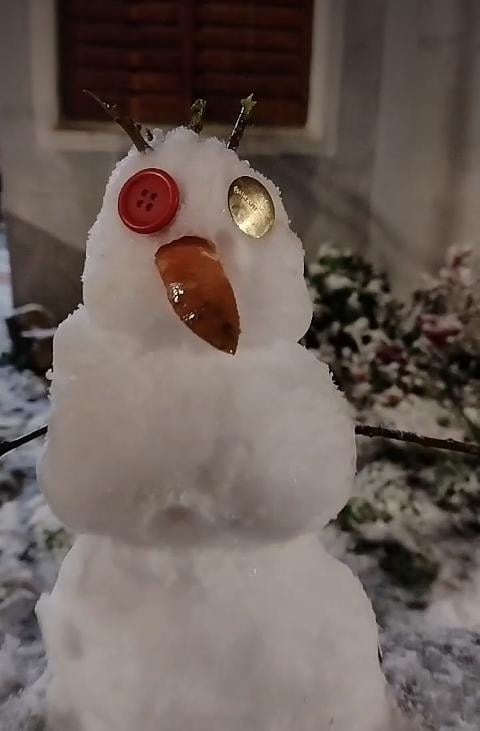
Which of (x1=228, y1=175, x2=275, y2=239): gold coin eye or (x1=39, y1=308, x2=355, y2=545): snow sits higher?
(x1=228, y1=175, x2=275, y2=239): gold coin eye

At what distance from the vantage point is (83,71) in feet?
6.70

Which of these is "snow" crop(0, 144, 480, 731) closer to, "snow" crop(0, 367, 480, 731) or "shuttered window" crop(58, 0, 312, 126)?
"snow" crop(0, 367, 480, 731)

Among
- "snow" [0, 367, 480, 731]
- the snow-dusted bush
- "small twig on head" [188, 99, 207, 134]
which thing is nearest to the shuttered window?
the snow-dusted bush

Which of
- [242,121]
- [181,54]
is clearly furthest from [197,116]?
[181,54]

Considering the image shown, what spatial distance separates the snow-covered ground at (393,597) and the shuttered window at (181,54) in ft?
3.25

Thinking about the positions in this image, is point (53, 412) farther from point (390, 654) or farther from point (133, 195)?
point (390, 654)

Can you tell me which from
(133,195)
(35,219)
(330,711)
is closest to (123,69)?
(35,219)

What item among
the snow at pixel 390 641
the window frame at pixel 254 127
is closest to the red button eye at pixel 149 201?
the snow at pixel 390 641

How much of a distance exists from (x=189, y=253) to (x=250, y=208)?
0.07 m

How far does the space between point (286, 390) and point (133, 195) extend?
19 cm

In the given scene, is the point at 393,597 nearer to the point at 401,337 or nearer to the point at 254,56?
the point at 401,337

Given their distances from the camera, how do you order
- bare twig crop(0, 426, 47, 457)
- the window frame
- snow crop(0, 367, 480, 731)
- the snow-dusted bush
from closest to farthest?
bare twig crop(0, 426, 47, 457) → snow crop(0, 367, 480, 731) → the snow-dusted bush → the window frame

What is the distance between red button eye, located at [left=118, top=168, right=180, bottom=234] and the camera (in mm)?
584

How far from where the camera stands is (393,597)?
1176mm
